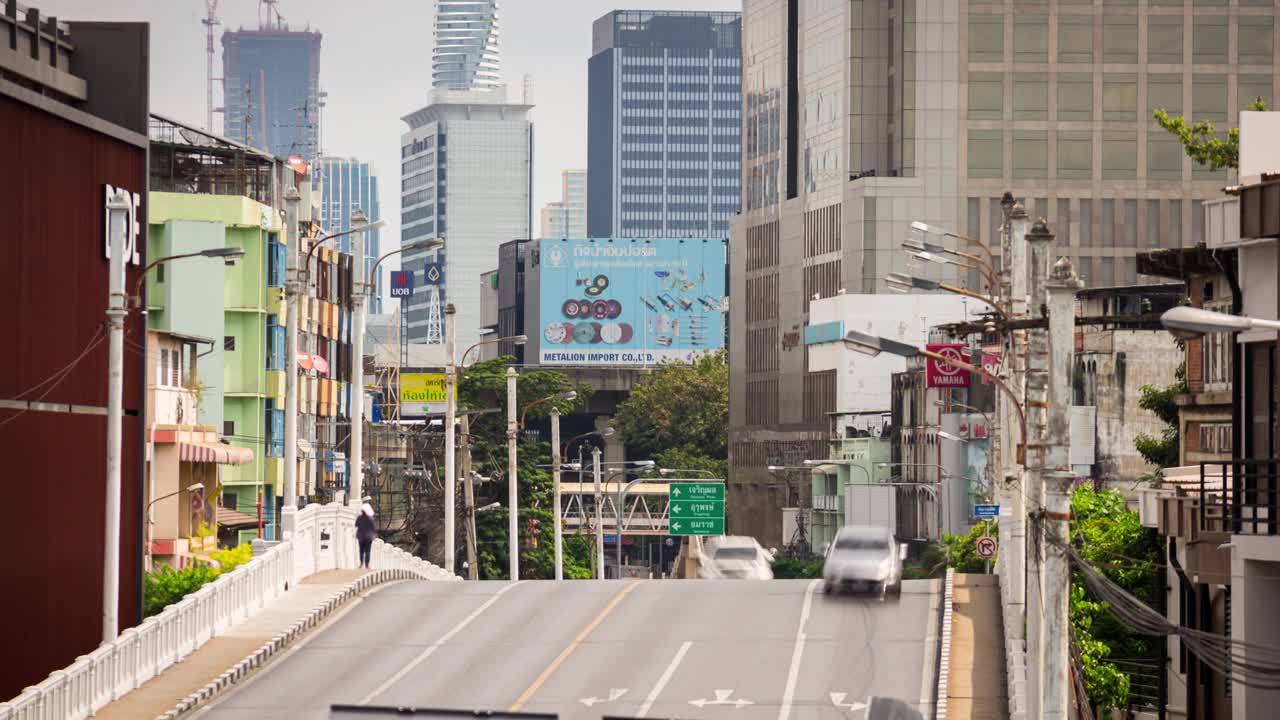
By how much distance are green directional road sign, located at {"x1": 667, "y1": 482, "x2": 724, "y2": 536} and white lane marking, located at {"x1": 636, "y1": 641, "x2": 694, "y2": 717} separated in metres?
50.6

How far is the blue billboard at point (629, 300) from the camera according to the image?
613 feet

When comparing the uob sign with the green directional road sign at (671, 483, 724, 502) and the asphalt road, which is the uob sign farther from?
the green directional road sign at (671, 483, 724, 502)

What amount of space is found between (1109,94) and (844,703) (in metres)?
101

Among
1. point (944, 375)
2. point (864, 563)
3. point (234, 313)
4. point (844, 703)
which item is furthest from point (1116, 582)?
point (944, 375)

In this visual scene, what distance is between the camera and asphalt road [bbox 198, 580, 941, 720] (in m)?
36.3

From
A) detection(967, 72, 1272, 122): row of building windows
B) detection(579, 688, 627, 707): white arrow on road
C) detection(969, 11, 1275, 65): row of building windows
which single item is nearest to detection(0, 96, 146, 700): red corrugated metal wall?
detection(579, 688, 627, 707): white arrow on road

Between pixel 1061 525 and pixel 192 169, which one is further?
pixel 192 169

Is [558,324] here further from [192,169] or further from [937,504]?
[192,169]

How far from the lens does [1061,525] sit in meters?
24.6

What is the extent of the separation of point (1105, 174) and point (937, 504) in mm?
31501

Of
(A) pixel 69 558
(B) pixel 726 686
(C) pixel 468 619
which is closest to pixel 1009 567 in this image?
(B) pixel 726 686

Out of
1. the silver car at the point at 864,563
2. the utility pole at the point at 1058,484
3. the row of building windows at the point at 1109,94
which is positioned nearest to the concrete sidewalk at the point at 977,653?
the silver car at the point at 864,563

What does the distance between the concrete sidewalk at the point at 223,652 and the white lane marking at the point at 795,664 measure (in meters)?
10.2

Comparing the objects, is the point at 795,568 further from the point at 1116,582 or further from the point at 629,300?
the point at 1116,582
